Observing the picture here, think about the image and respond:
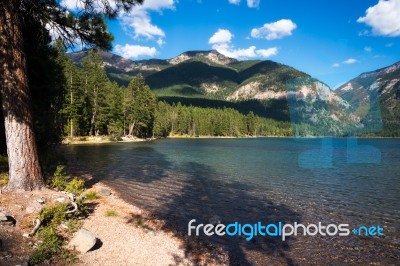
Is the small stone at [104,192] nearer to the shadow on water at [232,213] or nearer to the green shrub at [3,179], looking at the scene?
the shadow on water at [232,213]

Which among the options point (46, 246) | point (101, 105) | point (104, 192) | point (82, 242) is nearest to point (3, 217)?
point (46, 246)

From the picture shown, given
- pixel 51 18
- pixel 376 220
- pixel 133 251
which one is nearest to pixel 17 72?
pixel 51 18

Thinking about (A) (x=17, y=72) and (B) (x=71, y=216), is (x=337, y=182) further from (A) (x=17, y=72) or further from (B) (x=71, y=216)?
(A) (x=17, y=72)

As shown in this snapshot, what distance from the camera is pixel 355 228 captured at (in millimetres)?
14078

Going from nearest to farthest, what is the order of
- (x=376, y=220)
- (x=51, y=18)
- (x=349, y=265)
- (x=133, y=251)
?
(x=133, y=251) < (x=349, y=265) < (x=51, y=18) < (x=376, y=220)

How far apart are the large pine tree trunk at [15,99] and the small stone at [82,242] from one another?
13.2 feet

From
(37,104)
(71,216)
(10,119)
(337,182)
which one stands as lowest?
(337,182)

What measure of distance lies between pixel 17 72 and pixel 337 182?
2535 centimetres

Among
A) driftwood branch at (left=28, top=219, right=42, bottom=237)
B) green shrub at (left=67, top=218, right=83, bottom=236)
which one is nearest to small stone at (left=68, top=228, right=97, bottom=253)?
green shrub at (left=67, top=218, right=83, bottom=236)

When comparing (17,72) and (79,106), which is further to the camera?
(79,106)

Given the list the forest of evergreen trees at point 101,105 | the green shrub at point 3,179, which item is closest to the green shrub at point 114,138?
the forest of evergreen trees at point 101,105

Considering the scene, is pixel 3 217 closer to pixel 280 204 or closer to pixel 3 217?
pixel 3 217

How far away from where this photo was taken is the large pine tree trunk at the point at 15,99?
35.7 feet

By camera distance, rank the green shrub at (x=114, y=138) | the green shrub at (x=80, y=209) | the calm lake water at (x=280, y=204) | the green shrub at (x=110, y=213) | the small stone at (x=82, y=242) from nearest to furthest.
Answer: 1. the small stone at (x=82, y=242)
2. the calm lake water at (x=280, y=204)
3. the green shrub at (x=80, y=209)
4. the green shrub at (x=110, y=213)
5. the green shrub at (x=114, y=138)
